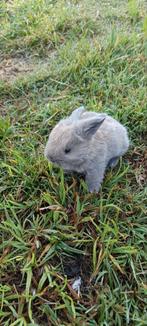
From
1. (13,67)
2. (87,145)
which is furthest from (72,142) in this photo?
(13,67)

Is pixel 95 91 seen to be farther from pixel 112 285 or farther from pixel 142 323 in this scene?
pixel 142 323

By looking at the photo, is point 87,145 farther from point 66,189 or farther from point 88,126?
point 66,189

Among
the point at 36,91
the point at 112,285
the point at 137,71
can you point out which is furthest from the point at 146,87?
the point at 112,285

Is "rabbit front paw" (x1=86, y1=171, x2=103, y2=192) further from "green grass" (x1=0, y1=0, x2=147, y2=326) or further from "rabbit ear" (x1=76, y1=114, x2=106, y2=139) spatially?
"rabbit ear" (x1=76, y1=114, x2=106, y2=139)

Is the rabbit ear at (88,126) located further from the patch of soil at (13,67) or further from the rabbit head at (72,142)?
the patch of soil at (13,67)

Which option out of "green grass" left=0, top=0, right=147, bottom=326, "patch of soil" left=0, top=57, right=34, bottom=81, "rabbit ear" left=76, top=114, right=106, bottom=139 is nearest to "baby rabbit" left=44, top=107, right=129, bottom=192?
"rabbit ear" left=76, top=114, right=106, bottom=139

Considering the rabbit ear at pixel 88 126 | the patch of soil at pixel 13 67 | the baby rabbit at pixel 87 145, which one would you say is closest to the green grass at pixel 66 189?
the patch of soil at pixel 13 67
